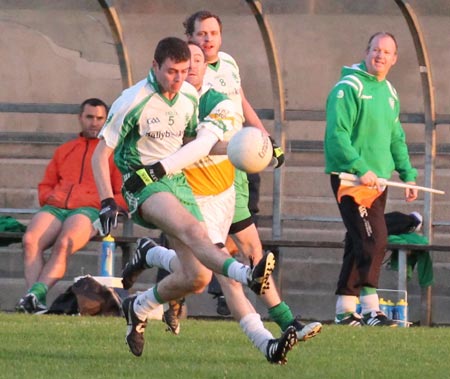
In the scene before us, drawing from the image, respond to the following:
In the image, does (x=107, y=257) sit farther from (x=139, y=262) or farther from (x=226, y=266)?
Result: (x=226, y=266)

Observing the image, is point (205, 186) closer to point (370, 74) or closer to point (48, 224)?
point (370, 74)

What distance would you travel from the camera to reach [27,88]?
15773 mm

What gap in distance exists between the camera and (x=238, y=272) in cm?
804

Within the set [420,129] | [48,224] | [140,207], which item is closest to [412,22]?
[420,129]

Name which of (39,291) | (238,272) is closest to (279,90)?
(39,291)

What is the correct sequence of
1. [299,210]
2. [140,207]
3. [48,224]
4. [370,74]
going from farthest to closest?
[299,210] → [48,224] → [370,74] → [140,207]

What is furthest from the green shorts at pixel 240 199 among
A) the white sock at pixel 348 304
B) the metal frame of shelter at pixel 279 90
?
the metal frame of shelter at pixel 279 90

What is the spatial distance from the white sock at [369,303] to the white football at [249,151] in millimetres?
3869

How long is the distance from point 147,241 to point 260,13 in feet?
13.8

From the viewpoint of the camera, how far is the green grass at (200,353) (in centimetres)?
800

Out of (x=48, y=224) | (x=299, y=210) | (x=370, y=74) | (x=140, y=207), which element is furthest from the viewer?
(x=299, y=210)

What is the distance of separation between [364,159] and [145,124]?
12.1ft

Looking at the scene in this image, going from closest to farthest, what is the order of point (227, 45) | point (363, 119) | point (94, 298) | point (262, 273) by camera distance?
1. point (262, 273)
2. point (363, 119)
3. point (94, 298)
4. point (227, 45)

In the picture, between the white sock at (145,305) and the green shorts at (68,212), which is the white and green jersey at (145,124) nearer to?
the white sock at (145,305)
